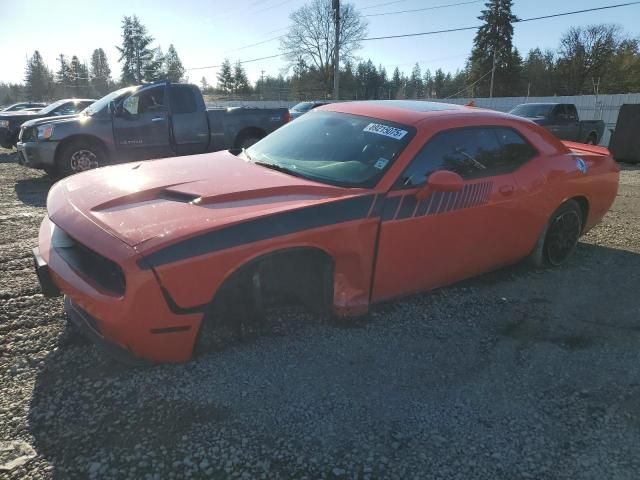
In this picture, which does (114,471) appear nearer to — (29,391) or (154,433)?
(154,433)

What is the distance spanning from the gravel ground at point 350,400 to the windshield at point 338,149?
100 cm

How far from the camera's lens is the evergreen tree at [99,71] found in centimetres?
7731

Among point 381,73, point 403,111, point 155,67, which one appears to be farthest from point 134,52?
point 403,111

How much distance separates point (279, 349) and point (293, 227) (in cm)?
78

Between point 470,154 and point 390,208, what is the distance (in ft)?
3.38

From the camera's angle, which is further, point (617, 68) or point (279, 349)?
point (617, 68)

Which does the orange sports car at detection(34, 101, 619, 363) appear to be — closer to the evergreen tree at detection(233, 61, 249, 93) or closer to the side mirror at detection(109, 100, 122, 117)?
the side mirror at detection(109, 100, 122, 117)

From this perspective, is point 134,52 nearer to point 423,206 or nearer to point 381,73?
point 381,73

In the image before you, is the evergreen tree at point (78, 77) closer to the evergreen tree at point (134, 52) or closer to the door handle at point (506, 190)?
the evergreen tree at point (134, 52)

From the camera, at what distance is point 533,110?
14.7 metres

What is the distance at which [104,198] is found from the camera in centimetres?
284

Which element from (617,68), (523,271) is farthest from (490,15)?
(523,271)

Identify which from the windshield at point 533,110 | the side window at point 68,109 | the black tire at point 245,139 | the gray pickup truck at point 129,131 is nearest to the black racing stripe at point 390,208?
the gray pickup truck at point 129,131

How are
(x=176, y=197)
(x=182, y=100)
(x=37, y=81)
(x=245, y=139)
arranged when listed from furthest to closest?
(x=37, y=81), (x=245, y=139), (x=182, y=100), (x=176, y=197)
